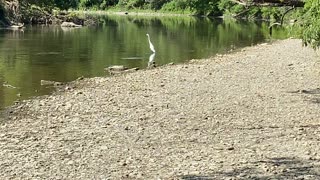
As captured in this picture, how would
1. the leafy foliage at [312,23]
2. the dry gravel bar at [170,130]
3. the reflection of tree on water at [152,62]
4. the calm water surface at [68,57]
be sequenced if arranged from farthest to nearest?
the reflection of tree on water at [152,62], the calm water surface at [68,57], the leafy foliage at [312,23], the dry gravel bar at [170,130]

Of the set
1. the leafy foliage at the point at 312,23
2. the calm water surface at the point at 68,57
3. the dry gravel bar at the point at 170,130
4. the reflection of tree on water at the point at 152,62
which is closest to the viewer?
the dry gravel bar at the point at 170,130

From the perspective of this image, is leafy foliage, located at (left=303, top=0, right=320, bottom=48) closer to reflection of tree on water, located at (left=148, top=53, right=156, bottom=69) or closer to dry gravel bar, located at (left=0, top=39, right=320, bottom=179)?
dry gravel bar, located at (left=0, top=39, right=320, bottom=179)

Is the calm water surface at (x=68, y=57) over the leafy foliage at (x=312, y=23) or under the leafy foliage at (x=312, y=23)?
under

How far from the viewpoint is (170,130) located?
1219 centimetres

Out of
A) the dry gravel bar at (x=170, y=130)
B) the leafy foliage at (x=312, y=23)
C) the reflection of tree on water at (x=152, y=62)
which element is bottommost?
the reflection of tree on water at (x=152, y=62)

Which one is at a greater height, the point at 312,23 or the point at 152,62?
the point at 312,23

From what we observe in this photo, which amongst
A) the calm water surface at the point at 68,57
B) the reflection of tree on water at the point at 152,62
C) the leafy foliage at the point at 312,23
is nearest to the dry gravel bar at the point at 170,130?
the leafy foliage at the point at 312,23

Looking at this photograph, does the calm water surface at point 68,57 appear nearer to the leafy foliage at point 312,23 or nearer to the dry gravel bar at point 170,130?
the dry gravel bar at point 170,130

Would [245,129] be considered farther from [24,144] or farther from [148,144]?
[24,144]

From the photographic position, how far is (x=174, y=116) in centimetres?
1384

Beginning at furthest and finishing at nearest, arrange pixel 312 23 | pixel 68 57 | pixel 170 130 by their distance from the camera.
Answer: pixel 68 57, pixel 312 23, pixel 170 130

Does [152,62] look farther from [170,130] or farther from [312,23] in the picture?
[170,130]

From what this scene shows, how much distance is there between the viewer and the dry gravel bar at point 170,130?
30.0ft

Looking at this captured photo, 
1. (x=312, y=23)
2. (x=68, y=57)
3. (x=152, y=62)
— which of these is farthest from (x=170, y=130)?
(x=68, y=57)
